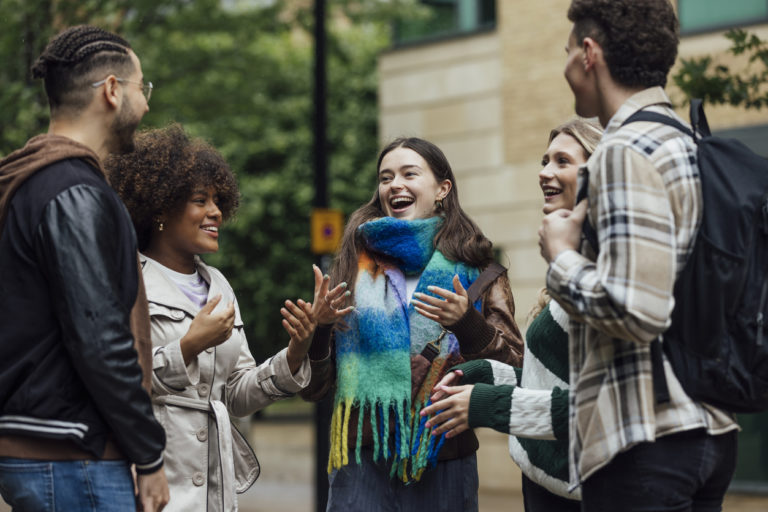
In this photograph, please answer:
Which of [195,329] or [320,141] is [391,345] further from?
[320,141]

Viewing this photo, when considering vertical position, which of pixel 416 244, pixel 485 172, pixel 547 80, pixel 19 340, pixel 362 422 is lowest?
pixel 362 422

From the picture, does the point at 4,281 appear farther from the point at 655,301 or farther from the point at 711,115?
the point at 711,115

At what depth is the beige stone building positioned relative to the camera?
44.9 feet

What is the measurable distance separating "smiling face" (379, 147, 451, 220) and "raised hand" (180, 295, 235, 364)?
100 cm

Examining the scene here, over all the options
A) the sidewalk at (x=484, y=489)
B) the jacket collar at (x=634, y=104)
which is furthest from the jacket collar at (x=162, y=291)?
the sidewalk at (x=484, y=489)

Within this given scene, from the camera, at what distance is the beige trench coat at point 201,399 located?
13.1ft

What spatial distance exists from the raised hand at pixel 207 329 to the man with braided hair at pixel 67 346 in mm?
759

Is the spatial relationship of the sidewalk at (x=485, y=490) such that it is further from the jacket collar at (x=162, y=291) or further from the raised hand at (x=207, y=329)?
the raised hand at (x=207, y=329)

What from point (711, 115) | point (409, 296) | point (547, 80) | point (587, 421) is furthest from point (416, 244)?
point (547, 80)

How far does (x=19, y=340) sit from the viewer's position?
2982mm

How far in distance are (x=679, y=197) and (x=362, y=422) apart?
1.92 meters

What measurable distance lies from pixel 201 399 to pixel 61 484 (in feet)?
3.74

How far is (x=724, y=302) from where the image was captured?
2803 millimetres

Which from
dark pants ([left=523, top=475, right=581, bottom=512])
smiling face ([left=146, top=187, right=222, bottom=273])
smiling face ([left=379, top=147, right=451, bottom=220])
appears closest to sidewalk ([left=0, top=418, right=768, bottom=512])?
smiling face ([left=379, top=147, right=451, bottom=220])
